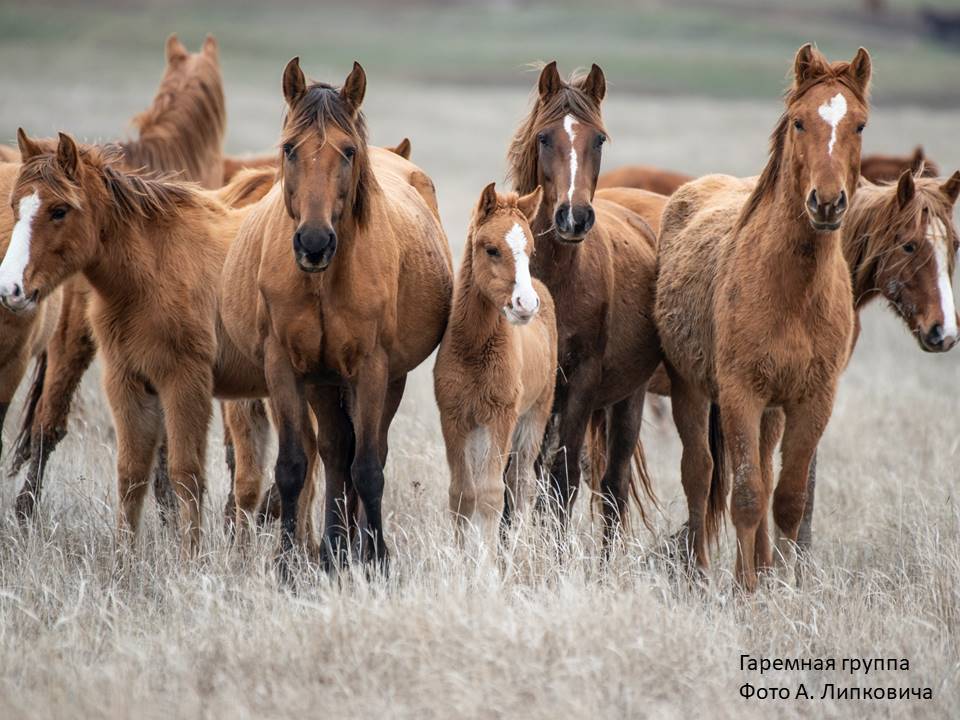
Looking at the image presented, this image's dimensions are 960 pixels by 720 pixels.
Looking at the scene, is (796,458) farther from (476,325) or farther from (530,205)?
(530,205)

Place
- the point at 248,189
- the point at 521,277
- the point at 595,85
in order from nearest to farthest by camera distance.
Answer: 1. the point at 521,277
2. the point at 595,85
3. the point at 248,189

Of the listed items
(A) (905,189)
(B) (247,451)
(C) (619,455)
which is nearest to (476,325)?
(C) (619,455)

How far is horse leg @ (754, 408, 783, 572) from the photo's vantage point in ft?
20.8

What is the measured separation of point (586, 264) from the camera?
666 centimetres

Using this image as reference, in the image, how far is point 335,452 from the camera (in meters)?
6.01

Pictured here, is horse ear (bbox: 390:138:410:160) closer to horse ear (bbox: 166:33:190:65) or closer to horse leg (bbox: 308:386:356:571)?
horse leg (bbox: 308:386:356:571)

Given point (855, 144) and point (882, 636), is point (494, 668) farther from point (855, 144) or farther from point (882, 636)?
point (855, 144)

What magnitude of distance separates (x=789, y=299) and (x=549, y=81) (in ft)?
6.20

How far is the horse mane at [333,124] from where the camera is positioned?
5.25 metres

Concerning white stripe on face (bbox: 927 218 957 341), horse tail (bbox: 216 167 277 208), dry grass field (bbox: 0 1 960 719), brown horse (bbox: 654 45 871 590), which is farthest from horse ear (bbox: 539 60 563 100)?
dry grass field (bbox: 0 1 960 719)

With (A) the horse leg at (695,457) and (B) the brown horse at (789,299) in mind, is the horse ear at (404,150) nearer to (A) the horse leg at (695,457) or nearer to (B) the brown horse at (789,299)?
(A) the horse leg at (695,457)

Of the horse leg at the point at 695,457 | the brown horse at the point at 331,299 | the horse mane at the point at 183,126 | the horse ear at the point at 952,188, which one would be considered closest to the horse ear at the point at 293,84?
the brown horse at the point at 331,299

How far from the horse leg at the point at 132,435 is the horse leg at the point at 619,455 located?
254cm

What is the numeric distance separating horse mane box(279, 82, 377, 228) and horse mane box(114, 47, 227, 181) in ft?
12.5
